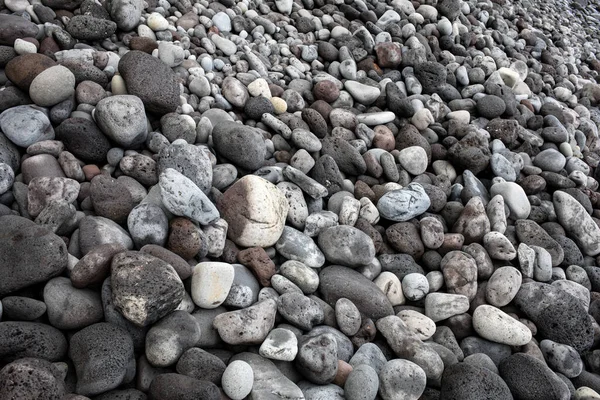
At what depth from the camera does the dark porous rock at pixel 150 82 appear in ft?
10.7

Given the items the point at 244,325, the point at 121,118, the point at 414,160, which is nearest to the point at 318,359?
the point at 244,325

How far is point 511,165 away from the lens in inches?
161

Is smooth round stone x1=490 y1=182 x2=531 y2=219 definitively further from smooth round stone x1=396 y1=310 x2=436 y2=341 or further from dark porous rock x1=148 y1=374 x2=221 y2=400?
dark porous rock x1=148 y1=374 x2=221 y2=400

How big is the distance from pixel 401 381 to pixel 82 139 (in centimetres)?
234

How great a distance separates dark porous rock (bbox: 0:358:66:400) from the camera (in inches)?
69.5

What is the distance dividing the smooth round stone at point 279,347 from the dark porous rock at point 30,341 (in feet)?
3.02

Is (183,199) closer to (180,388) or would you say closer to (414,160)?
(180,388)

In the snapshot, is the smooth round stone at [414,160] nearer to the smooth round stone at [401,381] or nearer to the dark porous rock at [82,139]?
the smooth round stone at [401,381]

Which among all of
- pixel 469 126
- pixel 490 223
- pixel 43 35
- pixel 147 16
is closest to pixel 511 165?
pixel 469 126

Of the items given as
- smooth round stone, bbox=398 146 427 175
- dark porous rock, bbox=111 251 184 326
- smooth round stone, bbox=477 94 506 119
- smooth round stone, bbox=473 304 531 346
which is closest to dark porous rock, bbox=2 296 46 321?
dark porous rock, bbox=111 251 184 326

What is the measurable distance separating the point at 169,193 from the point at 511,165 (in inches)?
116

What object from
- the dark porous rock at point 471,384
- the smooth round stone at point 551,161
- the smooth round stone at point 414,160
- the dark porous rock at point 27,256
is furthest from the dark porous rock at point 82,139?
the smooth round stone at point 551,161

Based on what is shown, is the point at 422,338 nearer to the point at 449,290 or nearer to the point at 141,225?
the point at 449,290

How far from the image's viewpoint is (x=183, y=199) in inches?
104
